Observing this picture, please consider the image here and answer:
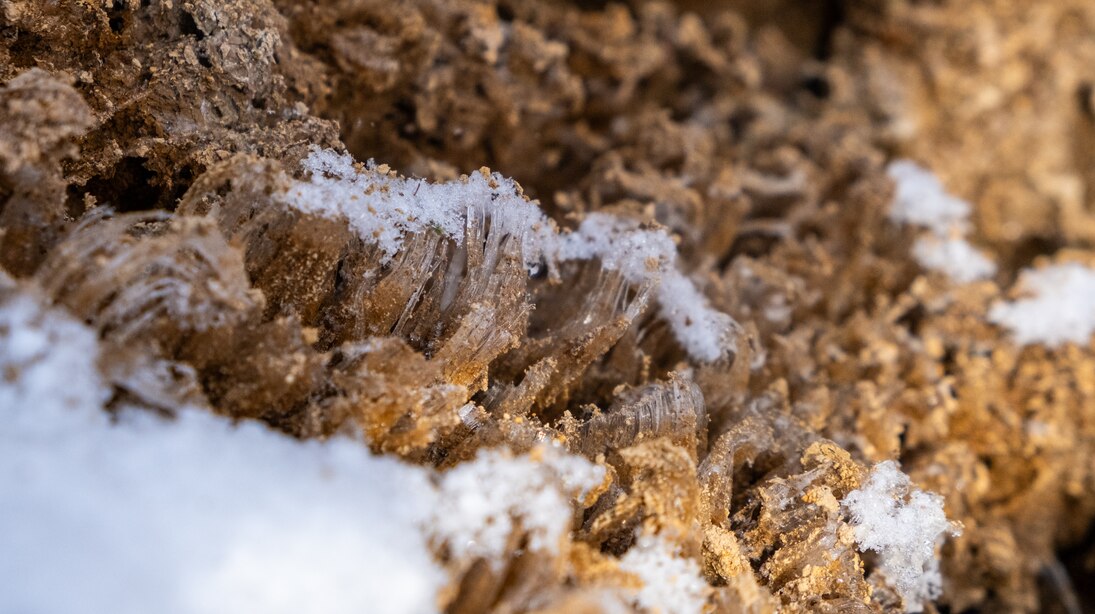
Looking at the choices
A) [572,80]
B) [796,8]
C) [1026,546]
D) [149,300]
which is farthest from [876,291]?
[149,300]

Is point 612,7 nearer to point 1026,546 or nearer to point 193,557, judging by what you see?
point 1026,546

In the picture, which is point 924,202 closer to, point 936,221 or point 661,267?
point 936,221

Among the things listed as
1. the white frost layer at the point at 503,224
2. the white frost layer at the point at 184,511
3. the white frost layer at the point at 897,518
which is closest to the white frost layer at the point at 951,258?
the white frost layer at the point at 503,224

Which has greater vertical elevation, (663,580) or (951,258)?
(951,258)

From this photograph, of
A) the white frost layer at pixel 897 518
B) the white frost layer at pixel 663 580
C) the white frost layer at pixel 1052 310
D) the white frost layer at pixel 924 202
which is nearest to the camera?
the white frost layer at pixel 663 580

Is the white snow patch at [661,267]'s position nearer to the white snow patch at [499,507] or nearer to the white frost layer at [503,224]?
the white frost layer at [503,224]

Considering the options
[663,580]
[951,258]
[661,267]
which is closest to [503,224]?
[661,267]
